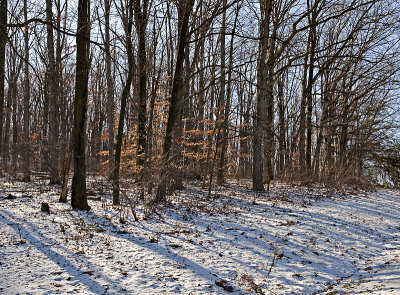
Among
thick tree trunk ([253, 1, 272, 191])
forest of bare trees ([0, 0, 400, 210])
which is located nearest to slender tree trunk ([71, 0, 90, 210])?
forest of bare trees ([0, 0, 400, 210])

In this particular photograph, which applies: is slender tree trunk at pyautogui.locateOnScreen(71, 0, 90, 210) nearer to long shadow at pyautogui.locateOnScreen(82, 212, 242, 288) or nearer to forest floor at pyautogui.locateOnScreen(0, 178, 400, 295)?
forest floor at pyautogui.locateOnScreen(0, 178, 400, 295)

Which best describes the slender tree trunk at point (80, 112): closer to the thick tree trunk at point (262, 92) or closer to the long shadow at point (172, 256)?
the long shadow at point (172, 256)

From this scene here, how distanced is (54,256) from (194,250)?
239 cm

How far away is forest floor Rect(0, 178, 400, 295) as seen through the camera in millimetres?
4062

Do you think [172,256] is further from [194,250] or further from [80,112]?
[80,112]

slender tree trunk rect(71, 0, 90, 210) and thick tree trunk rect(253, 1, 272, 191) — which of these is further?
thick tree trunk rect(253, 1, 272, 191)

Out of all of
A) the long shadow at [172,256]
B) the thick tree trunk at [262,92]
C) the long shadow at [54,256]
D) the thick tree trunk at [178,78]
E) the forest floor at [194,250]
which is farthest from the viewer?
the thick tree trunk at [262,92]

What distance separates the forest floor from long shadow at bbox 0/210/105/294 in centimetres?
1

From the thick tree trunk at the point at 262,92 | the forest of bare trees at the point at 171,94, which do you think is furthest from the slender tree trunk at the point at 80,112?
the thick tree trunk at the point at 262,92

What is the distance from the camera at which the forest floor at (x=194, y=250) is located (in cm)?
406

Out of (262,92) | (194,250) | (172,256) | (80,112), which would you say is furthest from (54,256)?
(262,92)

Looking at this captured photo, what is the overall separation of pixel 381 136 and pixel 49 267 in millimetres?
20977

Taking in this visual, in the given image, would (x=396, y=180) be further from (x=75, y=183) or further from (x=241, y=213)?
(x=75, y=183)

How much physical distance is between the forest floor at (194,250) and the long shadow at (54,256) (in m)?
0.01
